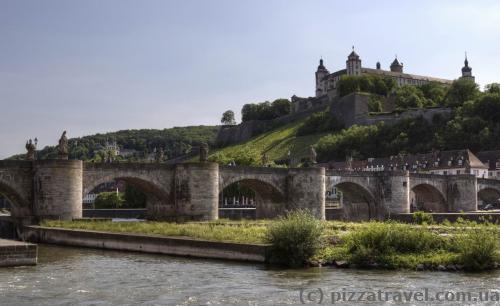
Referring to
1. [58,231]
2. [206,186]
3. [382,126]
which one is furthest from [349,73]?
[58,231]

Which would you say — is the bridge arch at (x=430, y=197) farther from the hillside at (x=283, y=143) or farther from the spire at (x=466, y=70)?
the spire at (x=466, y=70)

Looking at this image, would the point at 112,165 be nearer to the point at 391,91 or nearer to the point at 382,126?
the point at 382,126

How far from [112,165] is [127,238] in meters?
12.5

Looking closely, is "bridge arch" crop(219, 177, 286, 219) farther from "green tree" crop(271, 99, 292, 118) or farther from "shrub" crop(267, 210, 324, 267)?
"green tree" crop(271, 99, 292, 118)

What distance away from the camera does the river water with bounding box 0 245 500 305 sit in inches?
858

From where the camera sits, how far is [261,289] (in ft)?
76.5

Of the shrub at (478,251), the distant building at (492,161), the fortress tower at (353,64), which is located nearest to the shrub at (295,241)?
the shrub at (478,251)

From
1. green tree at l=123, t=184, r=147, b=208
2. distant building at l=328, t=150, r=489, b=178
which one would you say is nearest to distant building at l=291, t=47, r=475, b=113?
distant building at l=328, t=150, r=489, b=178

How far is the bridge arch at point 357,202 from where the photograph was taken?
66.6 m

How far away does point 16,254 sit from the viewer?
27.9 m

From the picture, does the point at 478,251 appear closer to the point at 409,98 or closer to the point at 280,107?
the point at 409,98

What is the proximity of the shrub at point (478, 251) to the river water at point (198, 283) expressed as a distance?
0.96m

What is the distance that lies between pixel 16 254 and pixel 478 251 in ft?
60.1

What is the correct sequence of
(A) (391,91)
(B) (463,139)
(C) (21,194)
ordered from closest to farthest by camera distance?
(C) (21,194) < (B) (463,139) < (A) (391,91)
